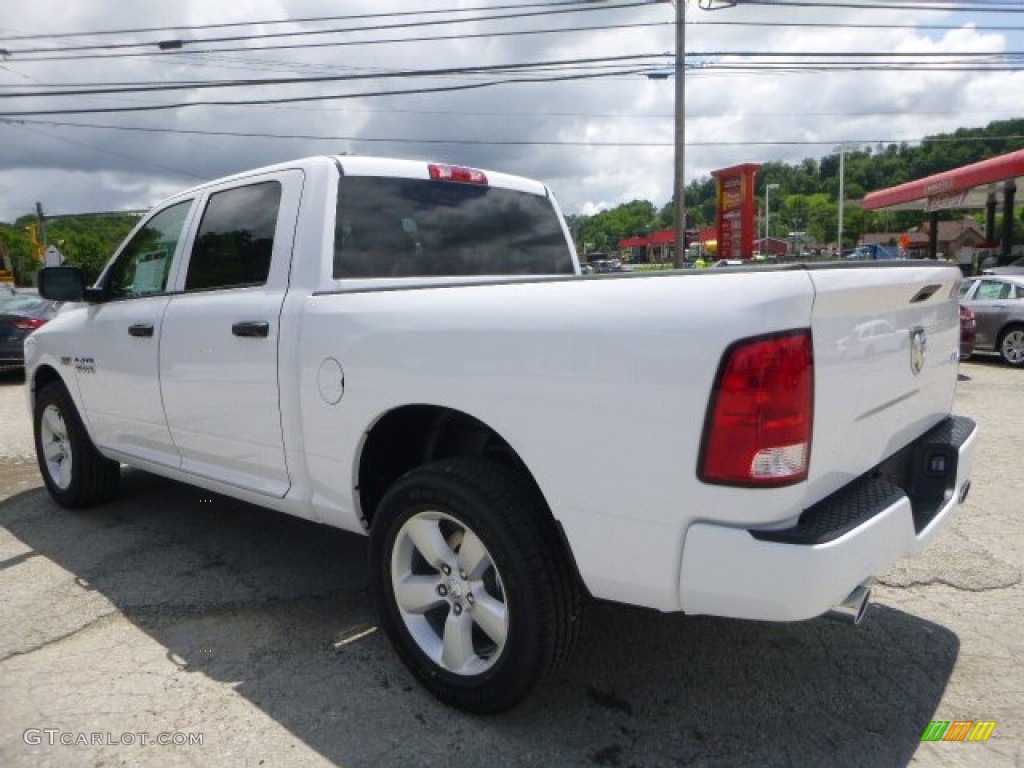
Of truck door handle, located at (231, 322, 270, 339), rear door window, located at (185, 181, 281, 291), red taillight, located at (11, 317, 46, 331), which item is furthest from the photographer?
red taillight, located at (11, 317, 46, 331)

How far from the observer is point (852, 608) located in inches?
90.3

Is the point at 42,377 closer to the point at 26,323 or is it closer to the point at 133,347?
the point at 133,347

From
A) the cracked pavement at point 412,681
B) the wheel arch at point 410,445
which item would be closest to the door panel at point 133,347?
the cracked pavement at point 412,681

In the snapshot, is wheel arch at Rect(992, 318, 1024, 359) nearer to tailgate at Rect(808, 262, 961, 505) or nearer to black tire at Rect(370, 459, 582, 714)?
tailgate at Rect(808, 262, 961, 505)

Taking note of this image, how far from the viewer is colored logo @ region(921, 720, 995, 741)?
2.56 meters

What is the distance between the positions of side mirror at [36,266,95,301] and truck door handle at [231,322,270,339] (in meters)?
1.82

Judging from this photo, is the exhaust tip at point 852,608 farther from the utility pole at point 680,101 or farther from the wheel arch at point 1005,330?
the utility pole at point 680,101

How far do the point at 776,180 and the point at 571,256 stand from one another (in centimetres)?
11275

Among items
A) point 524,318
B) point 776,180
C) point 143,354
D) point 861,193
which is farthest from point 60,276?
point 776,180

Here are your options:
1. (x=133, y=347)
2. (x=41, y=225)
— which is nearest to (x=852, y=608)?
(x=133, y=347)

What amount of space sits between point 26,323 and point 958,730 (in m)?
13.9

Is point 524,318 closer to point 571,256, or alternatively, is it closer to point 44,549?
point 571,256

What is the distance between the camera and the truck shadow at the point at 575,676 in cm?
255

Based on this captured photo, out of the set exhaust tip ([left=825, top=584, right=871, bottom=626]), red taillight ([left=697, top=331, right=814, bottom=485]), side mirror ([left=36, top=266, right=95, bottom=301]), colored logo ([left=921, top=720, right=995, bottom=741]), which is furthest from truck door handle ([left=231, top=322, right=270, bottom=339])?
colored logo ([left=921, top=720, right=995, bottom=741])
